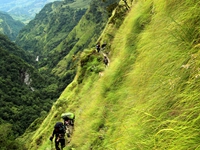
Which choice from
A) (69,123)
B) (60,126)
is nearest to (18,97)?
(69,123)

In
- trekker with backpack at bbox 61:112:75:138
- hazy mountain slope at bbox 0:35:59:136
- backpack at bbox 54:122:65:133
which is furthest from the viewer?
hazy mountain slope at bbox 0:35:59:136

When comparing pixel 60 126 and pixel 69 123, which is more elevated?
pixel 60 126

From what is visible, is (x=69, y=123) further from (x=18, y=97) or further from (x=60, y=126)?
(x=18, y=97)

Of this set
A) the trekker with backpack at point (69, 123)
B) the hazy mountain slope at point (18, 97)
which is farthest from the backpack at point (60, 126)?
the hazy mountain slope at point (18, 97)

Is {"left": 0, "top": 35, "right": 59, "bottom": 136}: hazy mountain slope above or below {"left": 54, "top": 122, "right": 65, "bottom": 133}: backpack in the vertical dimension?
below

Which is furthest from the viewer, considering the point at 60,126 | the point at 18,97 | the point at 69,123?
the point at 18,97

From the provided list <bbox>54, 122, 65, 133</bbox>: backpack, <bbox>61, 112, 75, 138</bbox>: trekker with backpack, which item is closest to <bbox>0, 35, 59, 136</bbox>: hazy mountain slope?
<bbox>61, 112, 75, 138</bbox>: trekker with backpack

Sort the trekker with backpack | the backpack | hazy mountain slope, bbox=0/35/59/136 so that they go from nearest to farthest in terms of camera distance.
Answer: the backpack, the trekker with backpack, hazy mountain slope, bbox=0/35/59/136

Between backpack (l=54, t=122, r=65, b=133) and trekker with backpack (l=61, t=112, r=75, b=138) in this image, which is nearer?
backpack (l=54, t=122, r=65, b=133)

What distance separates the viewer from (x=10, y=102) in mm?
152875

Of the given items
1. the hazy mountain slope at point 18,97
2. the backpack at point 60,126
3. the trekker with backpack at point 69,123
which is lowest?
the hazy mountain slope at point 18,97

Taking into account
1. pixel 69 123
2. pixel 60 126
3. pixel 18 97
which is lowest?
pixel 18 97

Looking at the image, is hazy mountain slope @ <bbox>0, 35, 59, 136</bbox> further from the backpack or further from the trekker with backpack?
the backpack

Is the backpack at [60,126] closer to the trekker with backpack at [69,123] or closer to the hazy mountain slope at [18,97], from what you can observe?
the trekker with backpack at [69,123]
